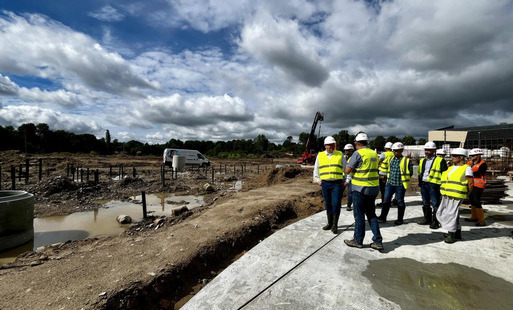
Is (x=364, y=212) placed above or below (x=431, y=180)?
below

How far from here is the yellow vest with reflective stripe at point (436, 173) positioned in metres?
4.75

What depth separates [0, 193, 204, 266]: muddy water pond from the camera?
255 inches

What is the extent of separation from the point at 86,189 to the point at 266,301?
13.0 metres

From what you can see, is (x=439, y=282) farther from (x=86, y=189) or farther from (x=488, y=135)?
(x=488, y=135)

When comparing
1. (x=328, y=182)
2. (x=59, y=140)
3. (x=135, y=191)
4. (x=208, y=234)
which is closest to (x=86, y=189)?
(x=135, y=191)

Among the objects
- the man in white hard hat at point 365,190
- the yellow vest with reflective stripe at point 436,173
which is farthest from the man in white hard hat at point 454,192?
the man in white hard hat at point 365,190

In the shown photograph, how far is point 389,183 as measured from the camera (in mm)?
5195

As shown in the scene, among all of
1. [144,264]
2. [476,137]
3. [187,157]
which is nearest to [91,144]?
[187,157]

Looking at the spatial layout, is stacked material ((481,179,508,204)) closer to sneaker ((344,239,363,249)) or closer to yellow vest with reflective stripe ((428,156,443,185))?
yellow vest with reflective stripe ((428,156,443,185))

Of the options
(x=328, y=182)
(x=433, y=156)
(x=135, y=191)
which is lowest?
(x=135, y=191)

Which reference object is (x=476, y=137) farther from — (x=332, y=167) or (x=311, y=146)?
(x=332, y=167)

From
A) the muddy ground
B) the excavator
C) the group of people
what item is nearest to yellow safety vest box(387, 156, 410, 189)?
the group of people

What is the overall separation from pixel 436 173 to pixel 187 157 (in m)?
23.6

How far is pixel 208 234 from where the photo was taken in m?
4.57
